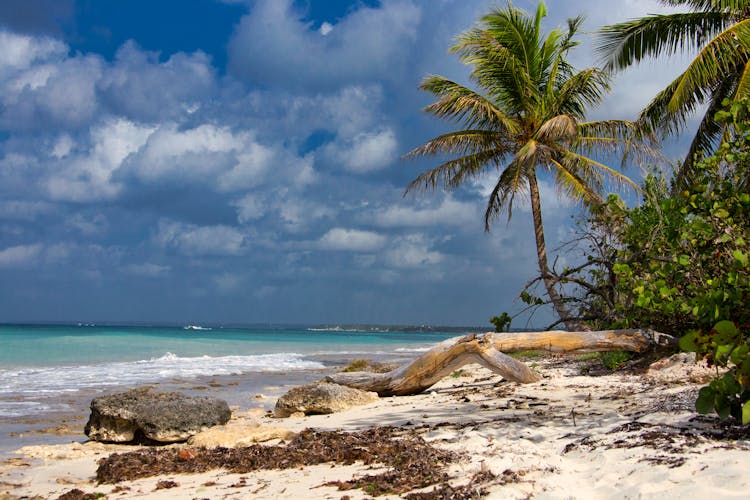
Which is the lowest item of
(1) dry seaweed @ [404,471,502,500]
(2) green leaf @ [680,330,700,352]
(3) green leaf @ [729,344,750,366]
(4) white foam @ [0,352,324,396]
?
(4) white foam @ [0,352,324,396]

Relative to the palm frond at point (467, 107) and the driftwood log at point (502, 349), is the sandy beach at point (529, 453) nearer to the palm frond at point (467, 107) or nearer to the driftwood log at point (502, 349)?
the driftwood log at point (502, 349)

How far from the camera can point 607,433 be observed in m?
4.77

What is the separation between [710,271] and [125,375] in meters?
15.0

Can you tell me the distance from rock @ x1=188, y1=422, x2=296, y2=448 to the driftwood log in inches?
122

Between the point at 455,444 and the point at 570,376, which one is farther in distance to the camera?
the point at 570,376

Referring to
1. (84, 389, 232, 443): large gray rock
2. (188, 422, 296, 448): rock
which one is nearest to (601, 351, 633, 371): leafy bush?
(188, 422, 296, 448): rock

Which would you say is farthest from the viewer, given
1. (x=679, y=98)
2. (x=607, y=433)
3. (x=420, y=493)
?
(x=679, y=98)

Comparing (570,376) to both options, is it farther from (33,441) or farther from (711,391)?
(33,441)

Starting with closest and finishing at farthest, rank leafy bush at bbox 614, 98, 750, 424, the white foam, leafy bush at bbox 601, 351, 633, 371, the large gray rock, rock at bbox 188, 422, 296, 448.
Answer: leafy bush at bbox 614, 98, 750, 424
rock at bbox 188, 422, 296, 448
the large gray rock
leafy bush at bbox 601, 351, 633, 371
the white foam

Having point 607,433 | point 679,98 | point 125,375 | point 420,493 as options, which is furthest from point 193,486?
point 125,375

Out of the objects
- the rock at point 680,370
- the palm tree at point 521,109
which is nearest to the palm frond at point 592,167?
the palm tree at point 521,109

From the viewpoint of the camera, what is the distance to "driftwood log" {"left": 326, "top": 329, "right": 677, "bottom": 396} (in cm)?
882

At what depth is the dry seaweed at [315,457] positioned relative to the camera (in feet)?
14.4

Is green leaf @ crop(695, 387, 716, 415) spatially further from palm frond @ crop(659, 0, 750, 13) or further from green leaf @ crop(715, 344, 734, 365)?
palm frond @ crop(659, 0, 750, 13)
